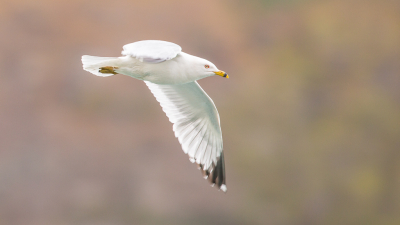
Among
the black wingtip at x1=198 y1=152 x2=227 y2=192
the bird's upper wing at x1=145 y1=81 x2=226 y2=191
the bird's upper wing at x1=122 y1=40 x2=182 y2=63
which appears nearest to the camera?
the bird's upper wing at x1=122 y1=40 x2=182 y2=63

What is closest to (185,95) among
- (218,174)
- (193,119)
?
(193,119)

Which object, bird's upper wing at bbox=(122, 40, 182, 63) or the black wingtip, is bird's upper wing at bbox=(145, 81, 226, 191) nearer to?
the black wingtip

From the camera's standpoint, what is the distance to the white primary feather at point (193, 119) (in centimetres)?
279

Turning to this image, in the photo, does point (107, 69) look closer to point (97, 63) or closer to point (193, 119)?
point (97, 63)

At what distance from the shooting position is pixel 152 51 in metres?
1.98

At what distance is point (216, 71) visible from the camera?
7.47ft

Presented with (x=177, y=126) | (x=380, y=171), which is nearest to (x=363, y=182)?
(x=380, y=171)

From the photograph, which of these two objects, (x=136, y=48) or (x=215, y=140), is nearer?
(x=136, y=48)

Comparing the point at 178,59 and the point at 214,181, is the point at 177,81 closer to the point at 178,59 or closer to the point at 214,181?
the point at 178,59

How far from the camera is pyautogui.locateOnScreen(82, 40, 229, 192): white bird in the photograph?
7.29 feet

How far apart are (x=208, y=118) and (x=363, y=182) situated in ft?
12.0

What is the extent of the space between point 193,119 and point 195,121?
0.02 metres

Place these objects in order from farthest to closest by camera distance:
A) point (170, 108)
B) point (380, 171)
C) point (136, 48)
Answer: point (380, 171) < point (170, 108) < point (136, 48)

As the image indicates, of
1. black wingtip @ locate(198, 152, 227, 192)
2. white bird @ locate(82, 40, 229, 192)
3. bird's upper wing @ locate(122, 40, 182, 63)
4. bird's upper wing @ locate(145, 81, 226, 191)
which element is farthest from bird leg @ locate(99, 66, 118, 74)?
black wingtip @ locate(198, 152, 227, 192)
